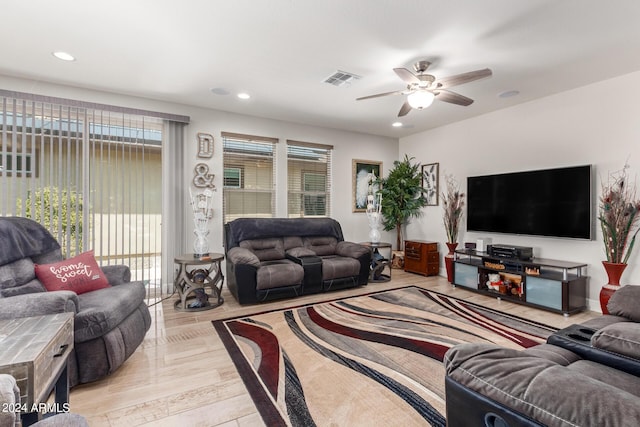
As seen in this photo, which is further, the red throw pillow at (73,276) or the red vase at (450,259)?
the red vase at (450,259)

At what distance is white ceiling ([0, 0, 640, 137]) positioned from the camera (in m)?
2.18

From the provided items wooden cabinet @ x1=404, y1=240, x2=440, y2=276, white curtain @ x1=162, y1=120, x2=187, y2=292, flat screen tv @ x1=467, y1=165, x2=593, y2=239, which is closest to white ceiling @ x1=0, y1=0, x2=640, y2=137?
white curtain @ x1=162, y1=120, x2=187, y2=292

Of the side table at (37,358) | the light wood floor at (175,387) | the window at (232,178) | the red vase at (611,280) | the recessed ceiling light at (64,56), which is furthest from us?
the window at (232,178)

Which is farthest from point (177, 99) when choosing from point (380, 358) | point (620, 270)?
point (620, 270)

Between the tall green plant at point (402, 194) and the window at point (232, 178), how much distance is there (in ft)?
8.66

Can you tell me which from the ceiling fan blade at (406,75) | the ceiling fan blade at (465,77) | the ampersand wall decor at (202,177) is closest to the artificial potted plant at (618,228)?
the ceiling fan blade at (465,77)

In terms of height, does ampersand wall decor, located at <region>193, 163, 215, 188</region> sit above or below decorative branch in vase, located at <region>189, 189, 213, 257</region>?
above

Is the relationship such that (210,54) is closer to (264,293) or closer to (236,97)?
(236,97)

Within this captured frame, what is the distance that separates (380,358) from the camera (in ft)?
7.66

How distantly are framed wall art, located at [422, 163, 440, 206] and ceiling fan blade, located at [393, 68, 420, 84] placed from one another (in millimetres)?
2888

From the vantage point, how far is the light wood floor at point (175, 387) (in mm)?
1694

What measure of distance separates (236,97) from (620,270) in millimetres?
4756

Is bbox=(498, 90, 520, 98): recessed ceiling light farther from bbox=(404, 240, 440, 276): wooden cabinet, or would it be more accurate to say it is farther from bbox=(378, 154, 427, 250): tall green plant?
bbox=(404, 240, 440, 276): wooden cabinet

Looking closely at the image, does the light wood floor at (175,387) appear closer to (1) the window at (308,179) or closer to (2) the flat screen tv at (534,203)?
(2) the flat screen tv at (534,203)
